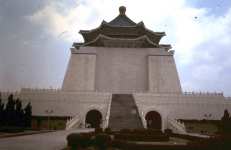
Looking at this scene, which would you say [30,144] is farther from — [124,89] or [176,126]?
[124,89]

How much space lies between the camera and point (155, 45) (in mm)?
43062

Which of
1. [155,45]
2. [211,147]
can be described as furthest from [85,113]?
[211,147]

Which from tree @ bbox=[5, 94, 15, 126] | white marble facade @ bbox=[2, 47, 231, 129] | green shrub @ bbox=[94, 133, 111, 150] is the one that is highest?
white marble facade @ bbox=[2, 47, 231, 129]

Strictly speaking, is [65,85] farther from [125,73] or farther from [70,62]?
[125,73]

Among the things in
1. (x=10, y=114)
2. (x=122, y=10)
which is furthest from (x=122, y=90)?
(x=10, y=114)

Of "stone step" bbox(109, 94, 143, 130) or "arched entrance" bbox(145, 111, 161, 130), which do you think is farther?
"arched entrance" bbox(145, 111, 161, 130)

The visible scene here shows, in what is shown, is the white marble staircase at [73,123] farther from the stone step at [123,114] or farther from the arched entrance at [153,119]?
the arched entrance at [153,119]

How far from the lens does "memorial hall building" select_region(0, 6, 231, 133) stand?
2948 cm

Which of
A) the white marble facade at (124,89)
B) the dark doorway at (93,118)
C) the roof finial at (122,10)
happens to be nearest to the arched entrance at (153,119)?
the white marble facade at (124,89)

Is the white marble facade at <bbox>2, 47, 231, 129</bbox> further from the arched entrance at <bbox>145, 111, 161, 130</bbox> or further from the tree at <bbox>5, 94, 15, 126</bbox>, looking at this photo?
the tree at <bbox>5, 94, 15, 126</bbox>

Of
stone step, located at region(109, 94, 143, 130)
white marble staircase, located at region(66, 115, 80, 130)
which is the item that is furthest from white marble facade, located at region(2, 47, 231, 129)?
white marble staircase, located at region(66, 115, 80, 130)

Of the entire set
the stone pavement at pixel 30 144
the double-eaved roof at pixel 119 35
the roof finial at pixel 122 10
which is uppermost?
the roof finial at pixel 122 10

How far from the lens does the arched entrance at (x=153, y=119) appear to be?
30625 millimetres

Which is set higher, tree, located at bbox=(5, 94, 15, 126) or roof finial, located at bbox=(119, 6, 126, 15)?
roof finial, located at bbox=(119, 6, 126, 15)
